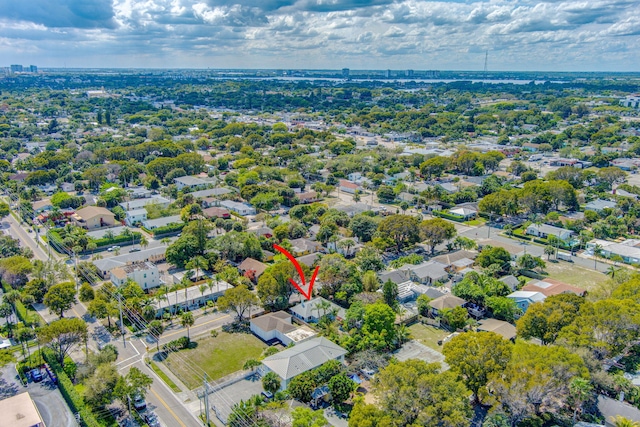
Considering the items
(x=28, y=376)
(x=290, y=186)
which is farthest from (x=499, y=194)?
(x=28, y=376)

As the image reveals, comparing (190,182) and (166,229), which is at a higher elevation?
(190,182)

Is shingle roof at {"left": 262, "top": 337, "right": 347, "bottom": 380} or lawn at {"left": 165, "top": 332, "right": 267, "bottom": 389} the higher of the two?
shingle roof at {"left": 262, "top": 337, "right": 347, "bottom": 380}

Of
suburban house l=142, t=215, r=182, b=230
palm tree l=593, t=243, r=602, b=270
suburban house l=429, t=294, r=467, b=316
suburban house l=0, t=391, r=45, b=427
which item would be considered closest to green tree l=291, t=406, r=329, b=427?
suburban house l=0, t=391, r=45, b=427

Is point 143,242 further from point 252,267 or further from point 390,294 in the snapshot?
point 390,294

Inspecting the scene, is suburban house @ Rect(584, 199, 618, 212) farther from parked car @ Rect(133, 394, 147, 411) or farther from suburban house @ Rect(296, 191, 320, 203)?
parked car @ Rect(133, 394, 147, 411)

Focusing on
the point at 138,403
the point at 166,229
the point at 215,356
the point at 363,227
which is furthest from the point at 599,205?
the point at 138,403

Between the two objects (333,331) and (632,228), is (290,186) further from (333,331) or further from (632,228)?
(632,228)

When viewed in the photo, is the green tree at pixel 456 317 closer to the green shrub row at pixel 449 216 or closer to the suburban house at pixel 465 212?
the green shrub row at pixel 449 216
